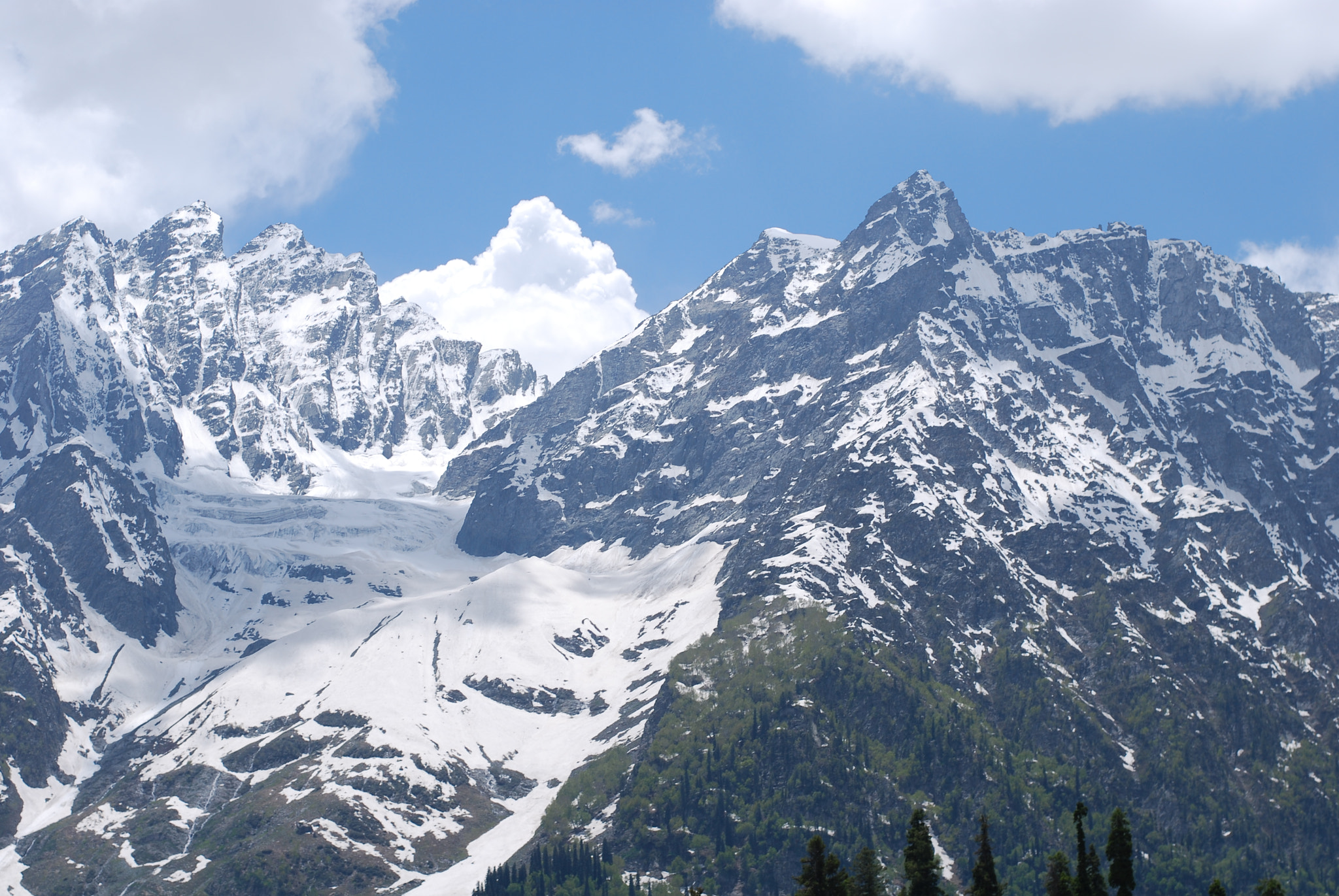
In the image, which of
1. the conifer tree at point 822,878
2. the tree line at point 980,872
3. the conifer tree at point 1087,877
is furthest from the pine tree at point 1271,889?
the conifer tree at point 822,878

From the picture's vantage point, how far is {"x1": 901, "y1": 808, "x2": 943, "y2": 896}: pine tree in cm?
13712

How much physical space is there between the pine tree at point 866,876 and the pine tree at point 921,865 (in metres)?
3.15

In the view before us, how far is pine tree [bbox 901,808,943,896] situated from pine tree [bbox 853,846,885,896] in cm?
315

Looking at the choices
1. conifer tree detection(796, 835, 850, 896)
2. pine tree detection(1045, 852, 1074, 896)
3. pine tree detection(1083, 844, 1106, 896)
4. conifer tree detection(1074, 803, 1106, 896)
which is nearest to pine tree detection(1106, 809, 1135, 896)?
pine tree detection(1083, 844, 1106, 896)

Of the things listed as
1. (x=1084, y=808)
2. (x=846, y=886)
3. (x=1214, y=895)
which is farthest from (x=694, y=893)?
(x=1214, y=895)

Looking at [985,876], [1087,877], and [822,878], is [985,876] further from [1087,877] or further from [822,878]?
[822,878]

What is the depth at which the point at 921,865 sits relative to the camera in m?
138

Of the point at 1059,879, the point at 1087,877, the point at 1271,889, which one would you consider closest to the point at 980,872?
the point at 1059,879

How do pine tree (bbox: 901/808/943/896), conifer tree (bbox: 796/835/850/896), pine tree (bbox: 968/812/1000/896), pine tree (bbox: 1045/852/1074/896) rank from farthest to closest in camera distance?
pine tree (bbox: 901/808/943/896), conifer tree (bbox: 796/835/850/896), pine tree (bbox: 968/812/1000/896), pine tree (bbox: 1045/852/1074/896)

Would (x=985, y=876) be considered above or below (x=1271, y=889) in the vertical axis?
above

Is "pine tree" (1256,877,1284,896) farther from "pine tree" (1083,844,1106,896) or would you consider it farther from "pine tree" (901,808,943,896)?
"pine tree" (901,808,943,896)

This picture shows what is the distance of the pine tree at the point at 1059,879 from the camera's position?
132 metres

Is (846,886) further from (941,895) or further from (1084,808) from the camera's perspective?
(1084,808)

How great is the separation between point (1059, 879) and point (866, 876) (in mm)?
18703
